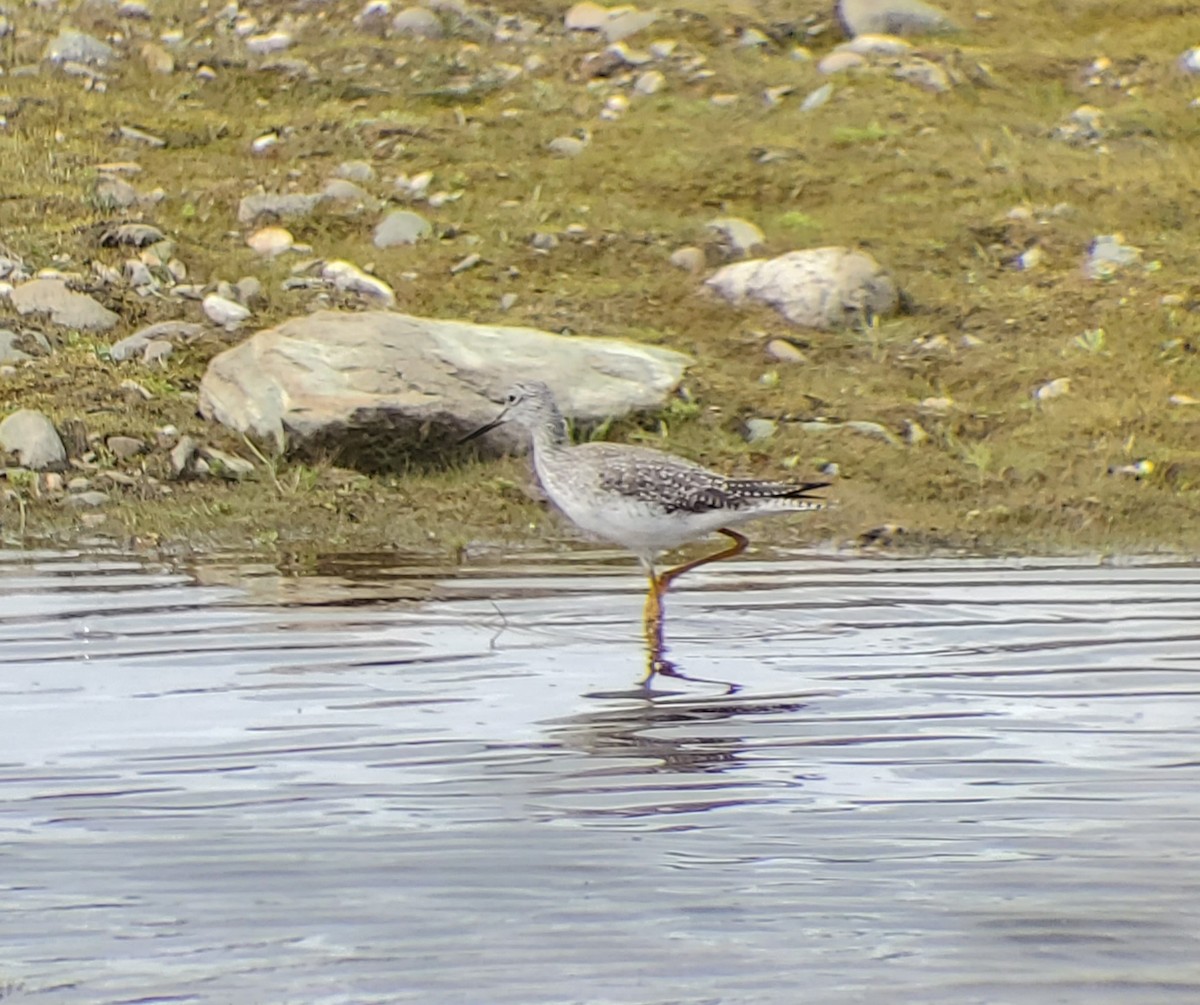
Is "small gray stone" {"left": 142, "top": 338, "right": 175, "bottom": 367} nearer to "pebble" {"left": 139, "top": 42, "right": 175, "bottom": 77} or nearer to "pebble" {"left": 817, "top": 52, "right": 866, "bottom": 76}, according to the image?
"pebble" {"left": 139, "top": 42, "right": 175, "bottom": 77}

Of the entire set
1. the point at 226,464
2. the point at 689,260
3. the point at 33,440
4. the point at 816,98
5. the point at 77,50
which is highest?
the point at 77,50

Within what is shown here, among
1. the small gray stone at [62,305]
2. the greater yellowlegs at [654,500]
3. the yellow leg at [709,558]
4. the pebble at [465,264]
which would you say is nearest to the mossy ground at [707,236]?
the pebble at [465,264]

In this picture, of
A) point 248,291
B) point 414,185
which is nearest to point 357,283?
point 248,291

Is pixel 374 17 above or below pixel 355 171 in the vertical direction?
above

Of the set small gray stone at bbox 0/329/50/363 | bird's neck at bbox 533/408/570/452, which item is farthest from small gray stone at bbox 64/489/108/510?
bird's neck at bbox 533/408/570/452

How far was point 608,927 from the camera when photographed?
15.5 feet

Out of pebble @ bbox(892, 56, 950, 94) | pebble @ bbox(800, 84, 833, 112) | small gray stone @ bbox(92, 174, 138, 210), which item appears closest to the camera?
small gray stone @ bbox(92, 174, 138, 210)

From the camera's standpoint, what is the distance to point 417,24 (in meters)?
16.1

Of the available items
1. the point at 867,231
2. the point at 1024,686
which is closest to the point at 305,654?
the point at 1024,686

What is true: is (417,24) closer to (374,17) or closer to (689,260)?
(374,17)

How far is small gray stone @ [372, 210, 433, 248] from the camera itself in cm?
1278

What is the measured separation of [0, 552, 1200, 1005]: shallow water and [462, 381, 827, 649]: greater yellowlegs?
0.24 m

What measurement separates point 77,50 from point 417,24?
250 centimetres

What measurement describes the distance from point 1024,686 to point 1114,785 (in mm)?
1149
